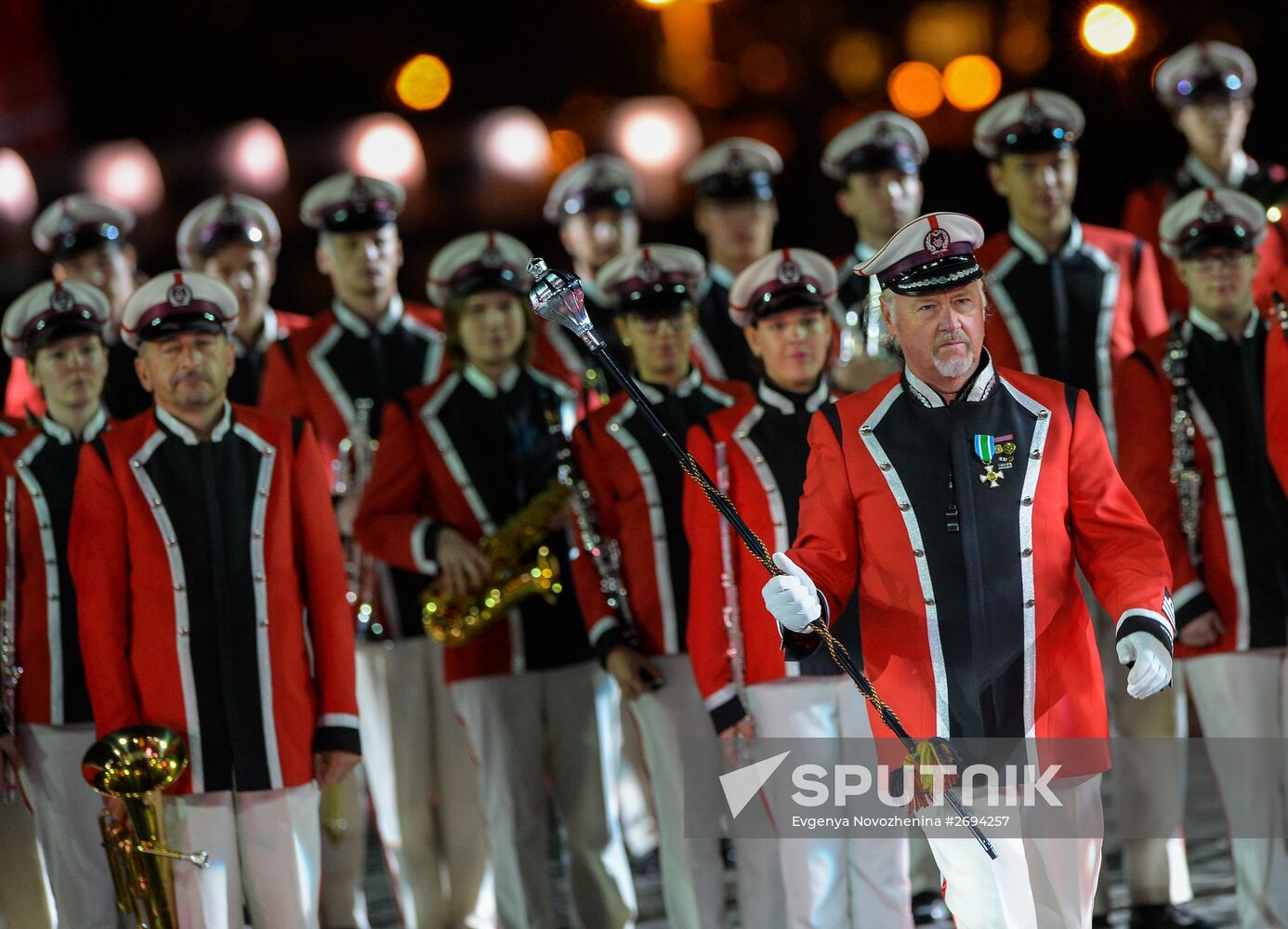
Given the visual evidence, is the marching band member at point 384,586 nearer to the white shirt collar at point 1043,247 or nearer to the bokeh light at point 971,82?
the white shirt collar at point 1043,247

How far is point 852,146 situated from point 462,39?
8.42m

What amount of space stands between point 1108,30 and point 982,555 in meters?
8.17

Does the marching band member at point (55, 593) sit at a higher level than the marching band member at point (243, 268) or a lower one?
lower

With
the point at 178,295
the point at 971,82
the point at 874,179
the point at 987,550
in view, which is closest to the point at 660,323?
the point at 874,179

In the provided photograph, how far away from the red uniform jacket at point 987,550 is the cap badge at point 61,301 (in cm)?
276

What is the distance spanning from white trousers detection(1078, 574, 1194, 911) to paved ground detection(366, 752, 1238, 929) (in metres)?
0.08

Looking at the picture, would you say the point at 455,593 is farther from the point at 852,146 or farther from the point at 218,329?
the point at 852,146

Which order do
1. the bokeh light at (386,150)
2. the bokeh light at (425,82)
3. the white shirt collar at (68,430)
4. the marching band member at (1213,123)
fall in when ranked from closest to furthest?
1. the white shirt collar at (68,430)
2. the marching band member at (1213,123)
3. the bokeh light at (386,150)
4. the bokeh light at (425,82)

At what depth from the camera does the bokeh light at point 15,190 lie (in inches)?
446

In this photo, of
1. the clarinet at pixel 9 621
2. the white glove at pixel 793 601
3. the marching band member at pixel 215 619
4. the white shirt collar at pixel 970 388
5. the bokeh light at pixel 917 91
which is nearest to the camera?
the white glove at pixel 793 601

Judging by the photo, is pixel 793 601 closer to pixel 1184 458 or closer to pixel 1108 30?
pixel 1184 458

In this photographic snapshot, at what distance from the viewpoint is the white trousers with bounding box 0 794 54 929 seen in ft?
20.2

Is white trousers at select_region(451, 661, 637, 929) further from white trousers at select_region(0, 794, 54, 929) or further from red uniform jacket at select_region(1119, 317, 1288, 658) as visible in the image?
red uniform jacket at select_region(1119, 317, 1288, 658)

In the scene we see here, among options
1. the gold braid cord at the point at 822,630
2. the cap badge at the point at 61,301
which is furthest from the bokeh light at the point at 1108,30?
the gold braid cord at the point at 822,630
